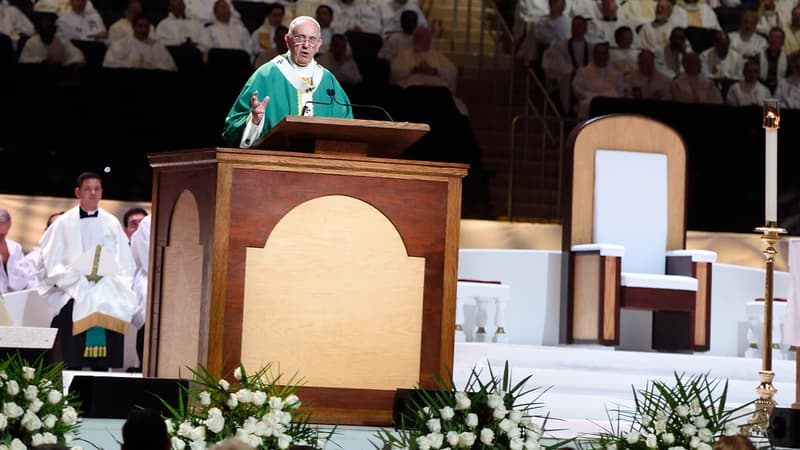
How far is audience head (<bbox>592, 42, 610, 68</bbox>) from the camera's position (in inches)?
498

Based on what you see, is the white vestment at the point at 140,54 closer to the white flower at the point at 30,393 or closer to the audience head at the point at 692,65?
the audience head at the point at 692,65

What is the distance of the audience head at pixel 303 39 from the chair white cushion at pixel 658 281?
328 cm

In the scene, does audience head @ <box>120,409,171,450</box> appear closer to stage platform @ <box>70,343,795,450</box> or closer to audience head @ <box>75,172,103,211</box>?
stage platform @ <box>70,343,795,450</box>

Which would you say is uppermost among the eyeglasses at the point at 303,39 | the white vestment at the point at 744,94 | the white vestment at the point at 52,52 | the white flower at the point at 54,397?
the white vestment at the point at 744,94

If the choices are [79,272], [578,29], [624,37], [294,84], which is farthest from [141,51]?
[294,84]

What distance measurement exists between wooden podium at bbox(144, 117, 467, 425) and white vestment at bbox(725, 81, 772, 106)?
898 cm

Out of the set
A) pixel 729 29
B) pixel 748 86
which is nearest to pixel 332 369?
pixel 748 86

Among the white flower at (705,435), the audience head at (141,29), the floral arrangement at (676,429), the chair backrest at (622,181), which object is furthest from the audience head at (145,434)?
the audience head at (141,29)

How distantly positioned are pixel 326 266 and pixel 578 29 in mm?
8864

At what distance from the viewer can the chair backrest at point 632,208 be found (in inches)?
337

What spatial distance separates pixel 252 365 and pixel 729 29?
10831 millimetres

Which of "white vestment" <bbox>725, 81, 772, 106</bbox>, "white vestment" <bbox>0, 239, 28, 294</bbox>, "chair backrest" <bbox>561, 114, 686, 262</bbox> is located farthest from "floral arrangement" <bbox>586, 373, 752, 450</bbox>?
"white vestment" <bbox>725, 81, 772, 106</bbox>

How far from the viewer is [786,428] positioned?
4754mm

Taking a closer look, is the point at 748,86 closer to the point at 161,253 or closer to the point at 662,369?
the point at 662,369
